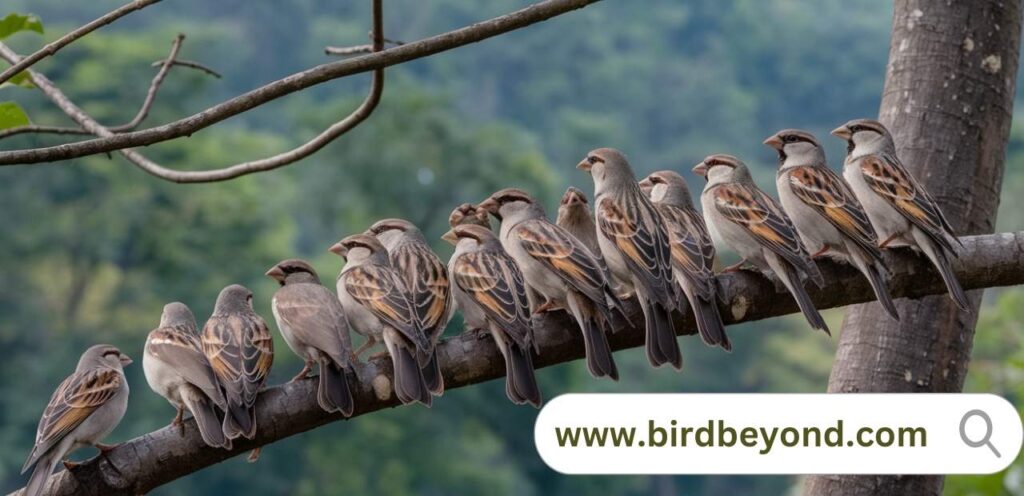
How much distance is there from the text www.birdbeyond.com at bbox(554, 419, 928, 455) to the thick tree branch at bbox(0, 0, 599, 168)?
167cm

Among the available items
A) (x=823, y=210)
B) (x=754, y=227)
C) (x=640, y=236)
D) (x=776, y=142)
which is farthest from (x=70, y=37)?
(x=776, y=142)

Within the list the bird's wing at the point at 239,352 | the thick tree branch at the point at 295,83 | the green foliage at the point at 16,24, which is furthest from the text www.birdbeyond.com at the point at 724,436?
the green foliage at the point at 16,24

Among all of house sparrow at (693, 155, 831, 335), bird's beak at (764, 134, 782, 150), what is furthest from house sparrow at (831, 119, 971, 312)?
house sparrow at (693, 155, 831, 335)

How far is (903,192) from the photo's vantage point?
16.9 ft

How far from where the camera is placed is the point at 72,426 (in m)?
4.59

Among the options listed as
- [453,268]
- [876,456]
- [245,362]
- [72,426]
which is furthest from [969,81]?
[72,426]

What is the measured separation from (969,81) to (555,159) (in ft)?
241

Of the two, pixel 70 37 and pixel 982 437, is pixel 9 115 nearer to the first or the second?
pixel 70 37

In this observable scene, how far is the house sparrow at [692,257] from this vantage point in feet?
15.5

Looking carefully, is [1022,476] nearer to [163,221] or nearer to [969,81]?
[969,81]

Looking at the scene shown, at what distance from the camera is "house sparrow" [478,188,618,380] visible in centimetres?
461

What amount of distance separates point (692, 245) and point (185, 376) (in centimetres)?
181

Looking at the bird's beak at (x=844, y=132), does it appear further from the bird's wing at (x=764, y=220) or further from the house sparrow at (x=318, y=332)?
the house sparrow at (x=318, y=332)

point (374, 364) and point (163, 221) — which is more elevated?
point (163, 221)
